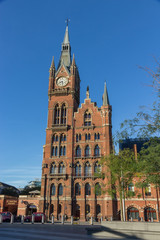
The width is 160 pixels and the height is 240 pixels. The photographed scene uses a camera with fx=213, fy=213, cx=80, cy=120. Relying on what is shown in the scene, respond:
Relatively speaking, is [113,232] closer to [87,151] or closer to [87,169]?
[87,169]

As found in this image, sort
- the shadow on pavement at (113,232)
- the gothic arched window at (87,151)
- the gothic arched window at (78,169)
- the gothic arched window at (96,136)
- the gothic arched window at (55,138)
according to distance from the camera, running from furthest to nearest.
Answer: the gothic arched window at (55,138), the gothic arched window at (96,136), the gothic arched window at (87,151), the gothic arched window at (78,169), the shadow on pavement at (113,232)

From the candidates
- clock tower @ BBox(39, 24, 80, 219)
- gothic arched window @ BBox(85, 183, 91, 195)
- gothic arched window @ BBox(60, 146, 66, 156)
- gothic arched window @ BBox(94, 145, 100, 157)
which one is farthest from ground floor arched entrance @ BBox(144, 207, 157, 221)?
gothic arched window @ BBox(60, 146, 66, 156)

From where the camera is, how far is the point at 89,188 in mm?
46500

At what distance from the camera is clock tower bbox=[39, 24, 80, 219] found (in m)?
46.3

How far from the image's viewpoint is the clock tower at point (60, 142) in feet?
152

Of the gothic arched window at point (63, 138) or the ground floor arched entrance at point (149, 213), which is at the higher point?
the gothic arched window at point (63, 138)

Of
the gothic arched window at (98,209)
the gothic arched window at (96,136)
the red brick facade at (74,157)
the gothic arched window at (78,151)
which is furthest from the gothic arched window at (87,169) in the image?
the gothic arched window at (98,209)

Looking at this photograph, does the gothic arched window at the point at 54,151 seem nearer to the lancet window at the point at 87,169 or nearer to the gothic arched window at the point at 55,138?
the gothic arched window at the point at 55,138

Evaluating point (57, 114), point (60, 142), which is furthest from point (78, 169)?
point (57, 114)

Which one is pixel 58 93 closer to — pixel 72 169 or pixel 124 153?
pixel 72 169

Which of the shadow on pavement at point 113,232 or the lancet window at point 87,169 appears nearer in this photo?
the shadow on pavement at point 113,232

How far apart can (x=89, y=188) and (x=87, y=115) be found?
17.3 meters

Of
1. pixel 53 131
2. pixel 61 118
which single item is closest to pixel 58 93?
pixel 61 118

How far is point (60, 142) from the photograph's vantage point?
51500 millimetres
